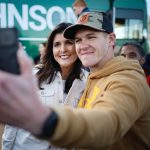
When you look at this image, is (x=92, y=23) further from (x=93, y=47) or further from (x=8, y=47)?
(x=8, y=47)

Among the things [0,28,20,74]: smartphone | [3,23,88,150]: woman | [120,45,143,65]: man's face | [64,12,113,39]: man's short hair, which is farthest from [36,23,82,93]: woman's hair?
[120,45,143,65]: man's face

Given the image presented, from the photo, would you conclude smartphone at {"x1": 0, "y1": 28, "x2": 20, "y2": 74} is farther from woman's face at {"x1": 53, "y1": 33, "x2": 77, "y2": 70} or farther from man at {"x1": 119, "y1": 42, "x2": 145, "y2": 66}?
man at {"x1": 119, "y1": 42, "x2": 145, "y2": 66}

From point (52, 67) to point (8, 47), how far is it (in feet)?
6.56

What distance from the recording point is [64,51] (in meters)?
2.98

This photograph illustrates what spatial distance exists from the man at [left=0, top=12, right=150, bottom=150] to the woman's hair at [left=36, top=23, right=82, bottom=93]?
613mm

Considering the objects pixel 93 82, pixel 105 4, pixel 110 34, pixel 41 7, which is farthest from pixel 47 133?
pixel 105 4

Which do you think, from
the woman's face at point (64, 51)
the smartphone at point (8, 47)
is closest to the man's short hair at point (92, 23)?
the woman's face at point (64, 51)

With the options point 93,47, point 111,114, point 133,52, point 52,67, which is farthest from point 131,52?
point 111,114

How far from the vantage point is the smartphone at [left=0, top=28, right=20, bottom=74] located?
107 centimetres

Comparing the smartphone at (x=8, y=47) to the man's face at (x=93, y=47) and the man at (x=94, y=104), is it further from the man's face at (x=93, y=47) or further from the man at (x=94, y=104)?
the man's face at (x=93, y=47)

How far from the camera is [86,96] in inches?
91.1

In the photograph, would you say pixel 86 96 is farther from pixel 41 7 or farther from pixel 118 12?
pixel 118 12

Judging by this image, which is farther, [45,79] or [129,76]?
[45,79]

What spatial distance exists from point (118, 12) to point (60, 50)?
6.55 metres
